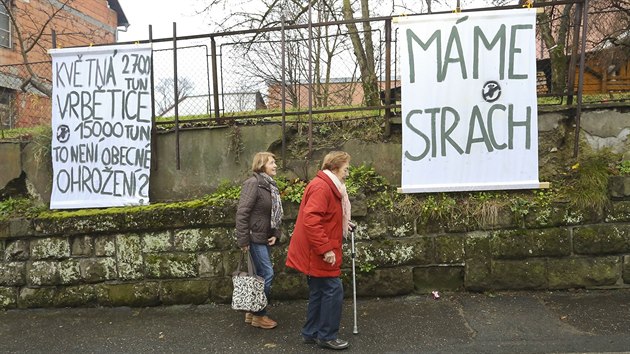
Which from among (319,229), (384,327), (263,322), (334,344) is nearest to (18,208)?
(263,322)

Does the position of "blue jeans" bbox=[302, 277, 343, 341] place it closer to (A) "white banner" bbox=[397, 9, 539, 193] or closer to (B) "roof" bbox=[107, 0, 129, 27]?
(A) "white banner" bbox=[397, 9, 539, 193]

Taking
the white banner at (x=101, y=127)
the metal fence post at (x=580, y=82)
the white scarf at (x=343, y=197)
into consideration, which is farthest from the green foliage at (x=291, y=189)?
the metal fence post at (x=580, y=82)

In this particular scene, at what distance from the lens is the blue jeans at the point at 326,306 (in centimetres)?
379

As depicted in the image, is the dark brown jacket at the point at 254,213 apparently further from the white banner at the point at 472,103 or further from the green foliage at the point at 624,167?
the green foliage at the point at 624,167

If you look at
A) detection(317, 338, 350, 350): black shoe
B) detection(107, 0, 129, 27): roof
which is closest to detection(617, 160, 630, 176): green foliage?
detection(317, 338, 350, 350): black shoe

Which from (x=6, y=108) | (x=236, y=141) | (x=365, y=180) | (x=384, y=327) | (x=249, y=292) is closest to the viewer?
(x=249, y=292)

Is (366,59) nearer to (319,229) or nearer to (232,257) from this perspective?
(232,257)

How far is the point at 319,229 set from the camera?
144 inches

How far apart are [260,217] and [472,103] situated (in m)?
2.66

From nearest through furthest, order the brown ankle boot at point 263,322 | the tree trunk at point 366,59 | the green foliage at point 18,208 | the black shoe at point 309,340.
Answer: the black shoe at point 309,340, the brown ankle boot at point 263,322, the green foliage at point 18,208, the tree trunk at point 366,59

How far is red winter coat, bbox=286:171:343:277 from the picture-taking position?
3.66 m

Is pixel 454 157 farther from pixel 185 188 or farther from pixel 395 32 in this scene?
pixel 185 188

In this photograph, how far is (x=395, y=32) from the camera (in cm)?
543

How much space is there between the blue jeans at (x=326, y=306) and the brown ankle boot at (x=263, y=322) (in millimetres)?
594
